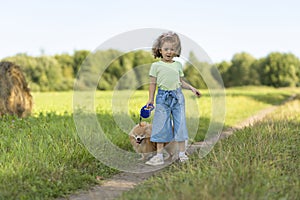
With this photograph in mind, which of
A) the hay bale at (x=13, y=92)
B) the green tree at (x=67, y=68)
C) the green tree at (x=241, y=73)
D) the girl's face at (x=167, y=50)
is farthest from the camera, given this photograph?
the green tree at (x=241, y=73)

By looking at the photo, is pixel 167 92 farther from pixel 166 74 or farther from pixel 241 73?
pixel 241 73

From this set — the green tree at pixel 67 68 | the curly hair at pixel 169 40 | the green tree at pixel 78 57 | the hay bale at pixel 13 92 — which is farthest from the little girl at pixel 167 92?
the green tree at pixel 78 57

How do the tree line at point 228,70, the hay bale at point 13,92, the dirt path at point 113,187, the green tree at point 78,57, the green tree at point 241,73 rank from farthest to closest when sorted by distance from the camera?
the green tree at point 241,73, the green tree at point 78,57, the tree line at point 228,70, the hay bale at point 13,92, the dirt path at point 113,187

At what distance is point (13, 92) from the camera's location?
1016 centimetres

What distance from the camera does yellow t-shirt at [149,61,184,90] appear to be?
18.1 ft

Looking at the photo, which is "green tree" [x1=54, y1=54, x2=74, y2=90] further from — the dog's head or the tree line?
the dog's head

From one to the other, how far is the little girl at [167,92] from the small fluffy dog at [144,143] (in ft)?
0.55

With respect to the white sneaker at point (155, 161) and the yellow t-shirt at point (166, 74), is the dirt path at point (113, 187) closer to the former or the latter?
the white sneaker at point (155, 161)

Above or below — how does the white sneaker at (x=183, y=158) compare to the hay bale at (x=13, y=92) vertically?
below

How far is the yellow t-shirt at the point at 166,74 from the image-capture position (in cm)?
553

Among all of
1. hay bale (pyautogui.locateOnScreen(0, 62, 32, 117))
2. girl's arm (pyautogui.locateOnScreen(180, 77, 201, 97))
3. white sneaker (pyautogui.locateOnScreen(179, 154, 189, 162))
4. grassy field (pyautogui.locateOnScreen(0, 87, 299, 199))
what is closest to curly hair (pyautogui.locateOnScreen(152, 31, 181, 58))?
girl's arm (pyautogui.locateOnScreen(180, 77, 201, 97))

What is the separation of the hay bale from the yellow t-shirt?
18.5 feet

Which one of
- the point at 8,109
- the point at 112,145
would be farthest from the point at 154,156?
the point at 8,109

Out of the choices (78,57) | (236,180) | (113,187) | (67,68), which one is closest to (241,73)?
(78,57)
